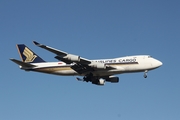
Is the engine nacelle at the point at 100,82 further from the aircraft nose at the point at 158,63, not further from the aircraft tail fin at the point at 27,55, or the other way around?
the aircraft nose at the point at 158,63

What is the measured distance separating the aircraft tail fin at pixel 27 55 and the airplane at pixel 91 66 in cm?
104

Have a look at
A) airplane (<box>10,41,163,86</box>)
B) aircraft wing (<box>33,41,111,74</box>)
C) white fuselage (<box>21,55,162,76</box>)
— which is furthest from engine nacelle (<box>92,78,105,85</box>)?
aircraft wing (<box>33,41,111,74</box>)

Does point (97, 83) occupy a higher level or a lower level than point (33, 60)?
lower

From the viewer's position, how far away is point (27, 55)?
72.6 meters

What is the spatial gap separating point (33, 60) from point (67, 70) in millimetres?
8572

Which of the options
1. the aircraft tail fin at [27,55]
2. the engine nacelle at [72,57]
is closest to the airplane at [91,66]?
the engine nacelle at [72,57]

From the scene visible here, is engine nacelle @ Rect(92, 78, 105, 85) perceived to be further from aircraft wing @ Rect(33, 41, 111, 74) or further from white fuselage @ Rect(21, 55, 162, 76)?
aircraft wing @ Rect(33, 41, 111, 74)

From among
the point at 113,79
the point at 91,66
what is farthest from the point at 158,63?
the point at 91,66

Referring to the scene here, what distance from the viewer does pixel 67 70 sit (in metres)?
66.5

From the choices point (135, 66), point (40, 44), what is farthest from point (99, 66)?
point (40, 44)

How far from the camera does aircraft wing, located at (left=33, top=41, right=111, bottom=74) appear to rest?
5917 cm

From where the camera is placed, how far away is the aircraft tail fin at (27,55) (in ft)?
234

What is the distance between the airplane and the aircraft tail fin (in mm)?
1041

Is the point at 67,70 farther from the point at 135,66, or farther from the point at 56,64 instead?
the point at 135,66
